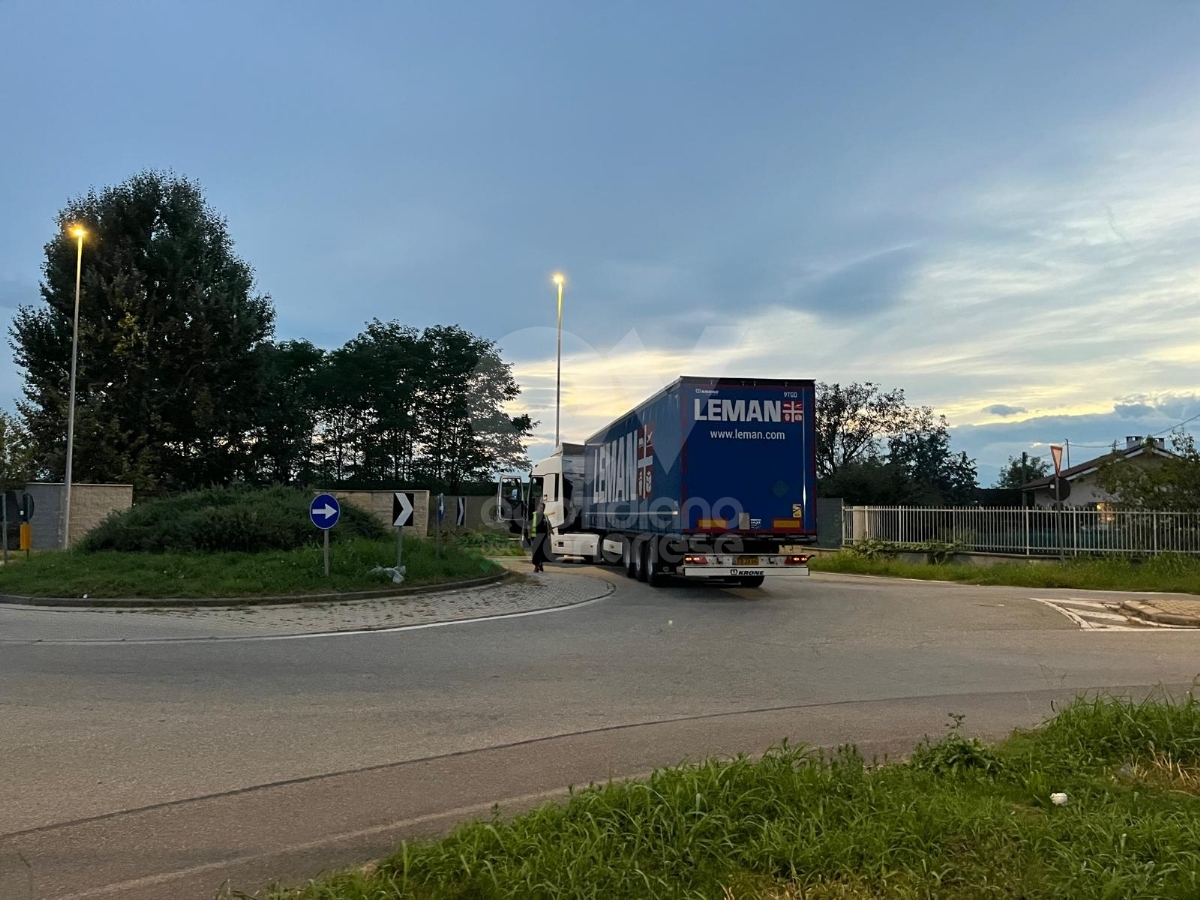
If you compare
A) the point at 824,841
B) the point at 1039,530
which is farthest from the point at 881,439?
the point at 824,841

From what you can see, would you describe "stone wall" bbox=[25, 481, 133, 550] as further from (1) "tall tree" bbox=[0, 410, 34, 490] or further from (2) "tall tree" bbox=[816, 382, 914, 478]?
(2) "tall tree" bbox=[816, 382, 914, 478]

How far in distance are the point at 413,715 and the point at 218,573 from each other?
1070cm

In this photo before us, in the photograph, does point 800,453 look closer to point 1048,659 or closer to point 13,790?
point 1048,659

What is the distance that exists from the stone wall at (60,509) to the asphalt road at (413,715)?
18237 mm

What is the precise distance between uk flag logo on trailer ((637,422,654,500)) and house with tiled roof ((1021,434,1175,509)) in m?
13.6

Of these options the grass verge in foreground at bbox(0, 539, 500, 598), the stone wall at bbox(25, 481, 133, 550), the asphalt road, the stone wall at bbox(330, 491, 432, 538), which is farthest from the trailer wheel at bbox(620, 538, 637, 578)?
the stone wall at bbox(25, 481, 133, 550)

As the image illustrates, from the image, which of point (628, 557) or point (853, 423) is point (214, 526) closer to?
point (628, 557)

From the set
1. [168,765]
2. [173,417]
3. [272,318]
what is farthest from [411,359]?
[168,765]

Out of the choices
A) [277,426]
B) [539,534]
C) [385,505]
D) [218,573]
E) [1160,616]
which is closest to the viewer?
[1160,616]

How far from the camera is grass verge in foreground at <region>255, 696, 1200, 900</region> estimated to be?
141 inches

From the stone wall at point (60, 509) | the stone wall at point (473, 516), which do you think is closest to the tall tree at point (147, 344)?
the stone wall at point (60, 509)

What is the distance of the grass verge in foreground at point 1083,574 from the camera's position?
65.2ft

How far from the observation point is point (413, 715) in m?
7.33

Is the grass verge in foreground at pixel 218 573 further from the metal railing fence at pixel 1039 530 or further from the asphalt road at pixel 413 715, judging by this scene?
the metal railing fence at pixel 1039 530
